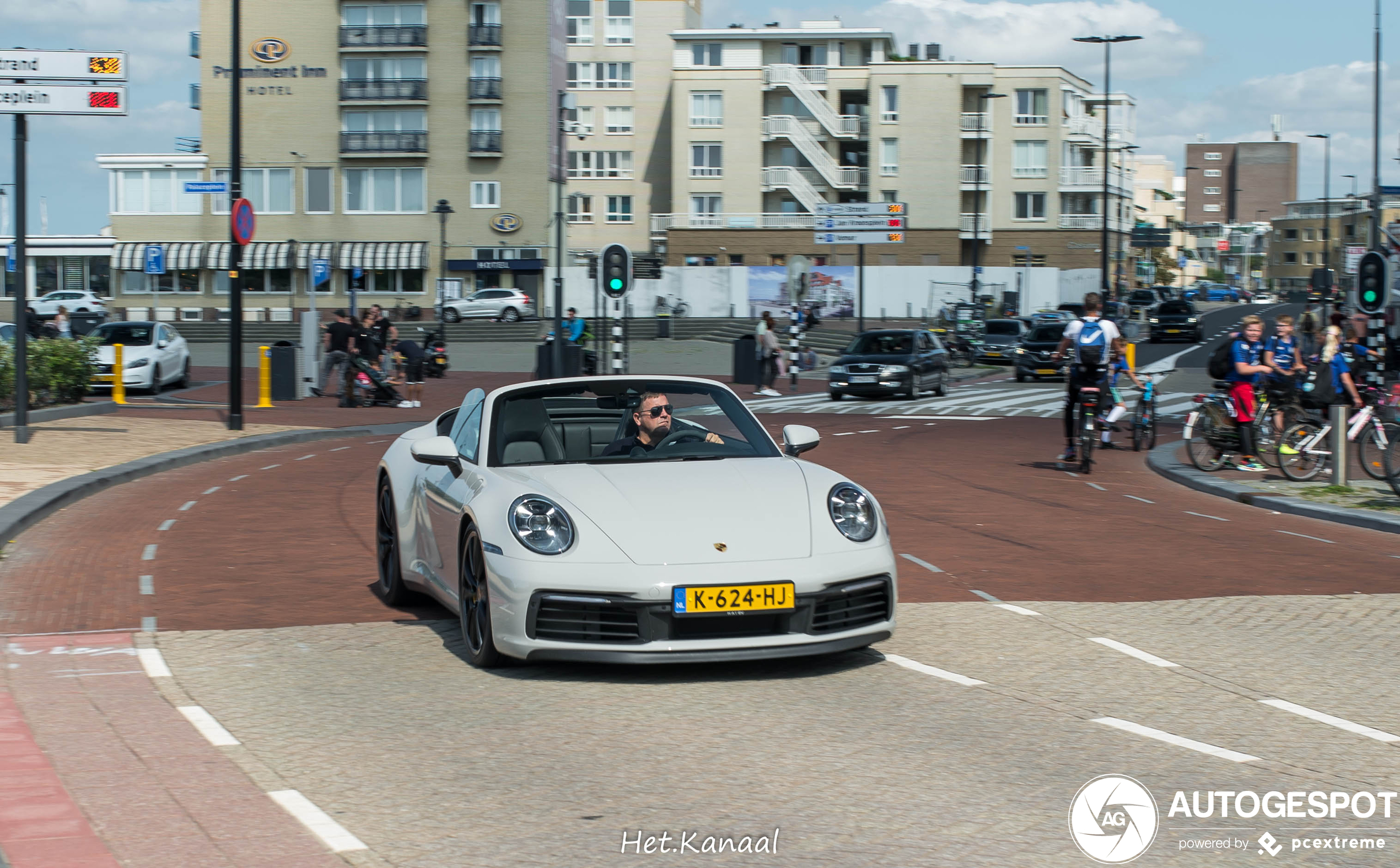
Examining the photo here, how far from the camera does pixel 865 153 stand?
287 ft

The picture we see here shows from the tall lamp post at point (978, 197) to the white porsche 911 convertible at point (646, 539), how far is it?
41.7 metres

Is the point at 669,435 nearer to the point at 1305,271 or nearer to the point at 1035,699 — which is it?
the point at 1035,699

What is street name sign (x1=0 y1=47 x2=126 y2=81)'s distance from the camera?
18.1m

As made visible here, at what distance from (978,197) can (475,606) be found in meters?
75.5

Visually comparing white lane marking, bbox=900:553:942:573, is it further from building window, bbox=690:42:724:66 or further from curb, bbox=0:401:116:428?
building window, bbox=690:42:724:66

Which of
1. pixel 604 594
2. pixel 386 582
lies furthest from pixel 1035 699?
pixel 386 582

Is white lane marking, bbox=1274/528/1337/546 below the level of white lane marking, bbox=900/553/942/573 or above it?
below

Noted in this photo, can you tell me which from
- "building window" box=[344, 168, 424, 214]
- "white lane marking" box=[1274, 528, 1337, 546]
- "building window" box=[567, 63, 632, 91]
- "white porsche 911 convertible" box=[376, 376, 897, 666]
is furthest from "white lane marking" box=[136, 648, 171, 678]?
"building window" box=[567, 63, 632, 91]

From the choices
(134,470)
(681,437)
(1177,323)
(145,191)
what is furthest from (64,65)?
(145,191)

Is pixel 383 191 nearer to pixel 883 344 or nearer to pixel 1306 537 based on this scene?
pixel 883 344

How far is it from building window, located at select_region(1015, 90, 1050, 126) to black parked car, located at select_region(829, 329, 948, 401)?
189 ft

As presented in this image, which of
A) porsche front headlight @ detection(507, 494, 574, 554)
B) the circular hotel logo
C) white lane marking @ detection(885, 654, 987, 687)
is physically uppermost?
the circular hotel logo

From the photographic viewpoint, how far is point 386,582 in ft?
28.5

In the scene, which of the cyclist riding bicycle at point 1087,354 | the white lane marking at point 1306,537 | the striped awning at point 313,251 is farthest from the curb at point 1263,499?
the striped awning at point 313,251
